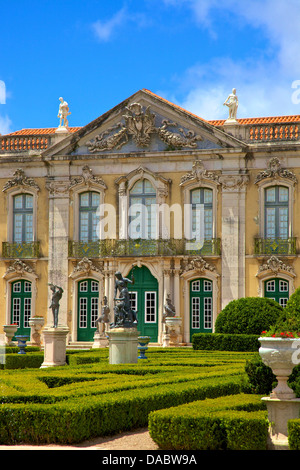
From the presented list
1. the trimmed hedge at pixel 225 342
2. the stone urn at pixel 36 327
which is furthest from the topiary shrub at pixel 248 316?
the stone urn at pixel 36 327

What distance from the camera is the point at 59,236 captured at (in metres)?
31.9

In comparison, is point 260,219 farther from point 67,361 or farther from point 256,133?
point 67,361

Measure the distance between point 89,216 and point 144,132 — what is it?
12.9 feet

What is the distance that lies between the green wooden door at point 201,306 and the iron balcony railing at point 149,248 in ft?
3.94

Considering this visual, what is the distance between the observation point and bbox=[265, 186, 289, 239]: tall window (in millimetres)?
30094

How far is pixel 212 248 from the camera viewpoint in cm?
3042

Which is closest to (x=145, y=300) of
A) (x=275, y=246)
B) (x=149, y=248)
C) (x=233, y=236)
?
(x=149, y=248)

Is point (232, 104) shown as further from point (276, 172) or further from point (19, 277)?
point (19, 277)

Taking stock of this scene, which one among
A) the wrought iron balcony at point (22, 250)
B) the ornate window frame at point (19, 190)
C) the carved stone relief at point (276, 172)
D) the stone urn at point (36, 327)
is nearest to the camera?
the stone urn at point (36, 327)

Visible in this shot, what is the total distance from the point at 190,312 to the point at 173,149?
6.26m

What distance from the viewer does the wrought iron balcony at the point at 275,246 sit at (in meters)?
29.7

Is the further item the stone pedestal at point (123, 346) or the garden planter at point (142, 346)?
the garden planter at point (142, 346)

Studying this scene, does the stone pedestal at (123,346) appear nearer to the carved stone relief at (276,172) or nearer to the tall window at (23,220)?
the carved stone relief at (276,172)
